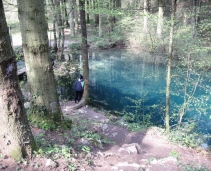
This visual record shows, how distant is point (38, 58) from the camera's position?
4.86 metres

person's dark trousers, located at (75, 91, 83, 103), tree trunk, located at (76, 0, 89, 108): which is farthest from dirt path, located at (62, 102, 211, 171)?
person's dark trousers, located at (75, 91, 83, 103)

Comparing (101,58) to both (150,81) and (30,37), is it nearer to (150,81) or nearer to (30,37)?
(150,81)

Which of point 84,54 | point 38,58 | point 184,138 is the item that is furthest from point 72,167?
point 84,54

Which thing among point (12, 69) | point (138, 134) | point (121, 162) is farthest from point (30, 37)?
point (138, 134)

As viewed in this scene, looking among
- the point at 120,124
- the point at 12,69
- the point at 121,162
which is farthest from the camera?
the point at 120,124

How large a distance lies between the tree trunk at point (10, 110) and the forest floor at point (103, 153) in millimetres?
195

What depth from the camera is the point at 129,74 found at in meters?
18.2

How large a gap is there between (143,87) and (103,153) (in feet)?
34.6

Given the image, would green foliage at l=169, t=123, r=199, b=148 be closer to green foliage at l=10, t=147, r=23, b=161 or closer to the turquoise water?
the turquoise water

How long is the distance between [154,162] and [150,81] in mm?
11652

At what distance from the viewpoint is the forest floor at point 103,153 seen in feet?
12.2

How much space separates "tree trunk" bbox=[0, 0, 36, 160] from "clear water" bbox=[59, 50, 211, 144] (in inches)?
239

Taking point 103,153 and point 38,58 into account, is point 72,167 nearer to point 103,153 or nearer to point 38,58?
point 103,153

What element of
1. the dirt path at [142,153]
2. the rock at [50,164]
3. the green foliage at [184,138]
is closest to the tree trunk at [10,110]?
the rock at [50,164]
